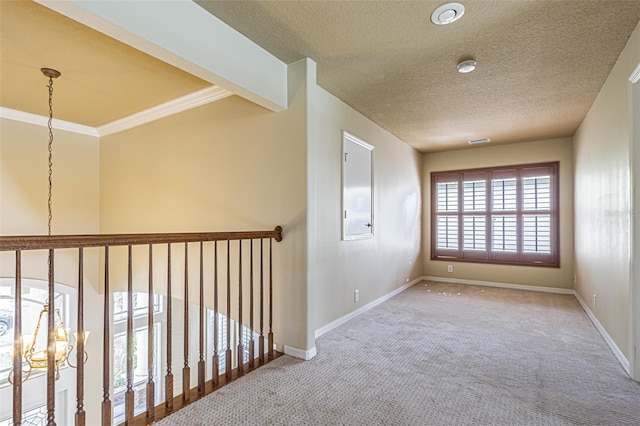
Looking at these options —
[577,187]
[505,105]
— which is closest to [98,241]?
[505,105]

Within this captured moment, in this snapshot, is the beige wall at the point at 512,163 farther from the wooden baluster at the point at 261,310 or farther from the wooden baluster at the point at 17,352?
the wooden baluster at the point at 17,352

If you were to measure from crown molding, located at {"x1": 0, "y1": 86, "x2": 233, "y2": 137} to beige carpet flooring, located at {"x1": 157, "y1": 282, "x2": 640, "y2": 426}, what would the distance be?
2636 mm

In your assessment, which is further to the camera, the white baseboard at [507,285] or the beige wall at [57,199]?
the white baseboard at [507,285]

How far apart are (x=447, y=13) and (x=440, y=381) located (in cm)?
244

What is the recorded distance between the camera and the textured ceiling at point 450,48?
208 centimetres

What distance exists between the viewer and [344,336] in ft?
10.3

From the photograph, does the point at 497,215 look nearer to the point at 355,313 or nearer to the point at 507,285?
the point at 507,285

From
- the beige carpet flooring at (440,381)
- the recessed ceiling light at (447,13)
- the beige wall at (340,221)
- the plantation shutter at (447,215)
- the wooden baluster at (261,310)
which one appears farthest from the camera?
the plantation shutter at (447,215)

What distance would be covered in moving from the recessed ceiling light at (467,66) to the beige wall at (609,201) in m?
1.01

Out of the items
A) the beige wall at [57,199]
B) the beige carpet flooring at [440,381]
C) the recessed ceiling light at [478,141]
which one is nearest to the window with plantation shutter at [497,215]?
the recessed ceiling light at [478,141]

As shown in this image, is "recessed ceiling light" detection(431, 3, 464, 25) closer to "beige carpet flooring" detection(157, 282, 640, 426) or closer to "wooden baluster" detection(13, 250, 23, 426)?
"beige carpet flooring" detection(157, 282, 640, 426)

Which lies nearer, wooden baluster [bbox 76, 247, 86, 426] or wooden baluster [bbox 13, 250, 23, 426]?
wooden baluster [bbox 13, 250, 23, 426]

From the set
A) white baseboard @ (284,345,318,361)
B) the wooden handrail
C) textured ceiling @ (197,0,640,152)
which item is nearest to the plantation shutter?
textured ceiling @ (197,0,640,152)

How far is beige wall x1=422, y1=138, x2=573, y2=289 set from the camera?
4996 millimetres
